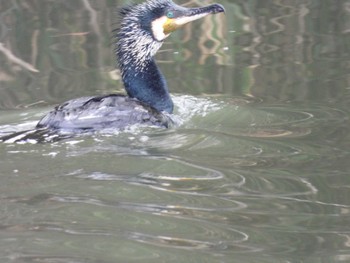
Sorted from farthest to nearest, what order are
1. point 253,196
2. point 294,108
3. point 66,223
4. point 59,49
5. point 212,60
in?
1. point 59,49
2. point 212,60
3. point 294,108
4. point 253,196
5. point 66,223

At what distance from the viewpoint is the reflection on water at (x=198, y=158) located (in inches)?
203

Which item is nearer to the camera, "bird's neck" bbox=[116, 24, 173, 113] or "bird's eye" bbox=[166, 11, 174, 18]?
"bird's neck" bbox=[116, 24, 173, 113]

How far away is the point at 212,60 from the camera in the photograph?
10.6 m

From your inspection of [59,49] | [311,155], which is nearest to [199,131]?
[311,155]

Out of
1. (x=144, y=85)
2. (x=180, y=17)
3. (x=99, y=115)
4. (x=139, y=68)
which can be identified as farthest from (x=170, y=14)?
(x=99, y=115)

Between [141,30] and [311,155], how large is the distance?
2.36 meters

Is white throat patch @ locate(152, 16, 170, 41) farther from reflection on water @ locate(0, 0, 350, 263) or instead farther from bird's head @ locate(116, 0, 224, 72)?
reflection on water @ locate(0, 0, 350, 263)

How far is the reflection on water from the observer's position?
5156 mm

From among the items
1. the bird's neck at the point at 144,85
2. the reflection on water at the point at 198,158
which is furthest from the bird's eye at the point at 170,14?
the reflection on water at the point at 198,158

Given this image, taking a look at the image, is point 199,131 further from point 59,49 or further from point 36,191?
point 59,49

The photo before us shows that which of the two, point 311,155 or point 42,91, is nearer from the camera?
point 311,155

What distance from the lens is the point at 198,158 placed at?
6891 mm

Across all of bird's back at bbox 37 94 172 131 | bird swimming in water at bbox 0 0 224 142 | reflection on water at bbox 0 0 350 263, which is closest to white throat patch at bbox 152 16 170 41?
bird swimming in water at bbox 0 0 224 142

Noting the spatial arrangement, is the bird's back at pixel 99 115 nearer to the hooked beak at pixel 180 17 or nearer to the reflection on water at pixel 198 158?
the reflection on water at pixel 198 158
